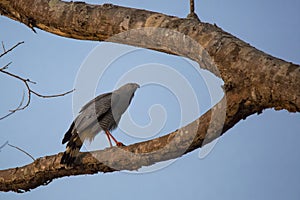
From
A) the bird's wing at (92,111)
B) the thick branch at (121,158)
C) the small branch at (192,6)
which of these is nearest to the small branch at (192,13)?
the small branch at (192,6)

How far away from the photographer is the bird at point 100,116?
5.64 meters

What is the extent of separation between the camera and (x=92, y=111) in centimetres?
635

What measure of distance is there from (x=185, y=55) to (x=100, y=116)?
4462 mm

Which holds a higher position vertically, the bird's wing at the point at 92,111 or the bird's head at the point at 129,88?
the bird's head at the point at 129,88

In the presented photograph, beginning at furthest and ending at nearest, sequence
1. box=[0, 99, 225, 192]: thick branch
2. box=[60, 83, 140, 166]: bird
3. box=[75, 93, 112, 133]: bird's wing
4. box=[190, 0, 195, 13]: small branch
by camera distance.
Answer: box=[75, 93, 112, 133]: bird's wing < box=[60, 83, 140, 166]: bird < box=[190, 0, 195, 13]: small branch < box=[0, 99, 225, 192]: thick branch

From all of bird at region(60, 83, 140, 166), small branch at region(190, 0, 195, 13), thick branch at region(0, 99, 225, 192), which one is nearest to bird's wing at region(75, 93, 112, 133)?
bird at region(60, 83, 140, 166)

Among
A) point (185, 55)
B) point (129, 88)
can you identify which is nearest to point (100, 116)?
point (129, 88)

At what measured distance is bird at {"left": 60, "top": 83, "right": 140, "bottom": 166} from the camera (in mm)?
5645

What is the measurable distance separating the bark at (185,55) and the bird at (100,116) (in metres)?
2.26

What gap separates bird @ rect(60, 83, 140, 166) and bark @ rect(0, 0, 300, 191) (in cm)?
226

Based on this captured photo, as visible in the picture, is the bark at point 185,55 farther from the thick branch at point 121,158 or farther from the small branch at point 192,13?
the small branch at point 192,13

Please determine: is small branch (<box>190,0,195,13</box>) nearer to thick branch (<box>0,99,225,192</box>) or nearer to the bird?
thick branch (<box>0,99,225,192</box>)

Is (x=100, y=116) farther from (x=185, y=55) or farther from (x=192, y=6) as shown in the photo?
(x=185, y=55)

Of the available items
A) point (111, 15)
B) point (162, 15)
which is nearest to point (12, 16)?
point (111, 15)
